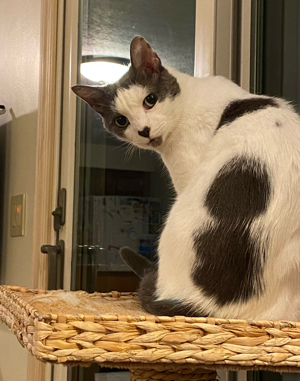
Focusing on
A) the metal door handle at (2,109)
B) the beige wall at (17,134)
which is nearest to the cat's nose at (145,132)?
the beige wall at (17,134)

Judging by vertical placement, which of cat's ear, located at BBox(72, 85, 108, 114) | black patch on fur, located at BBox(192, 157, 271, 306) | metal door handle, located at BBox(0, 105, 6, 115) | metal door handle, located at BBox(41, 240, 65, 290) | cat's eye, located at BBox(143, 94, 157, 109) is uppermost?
metal door handle, located at BBox(0, 105, 6, 115)

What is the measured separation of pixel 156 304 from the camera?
0.64 metres

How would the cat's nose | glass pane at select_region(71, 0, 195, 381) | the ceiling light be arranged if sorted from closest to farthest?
the cat's nose, glass pane at select_region(71, 0, 195, 381), the ceiling light

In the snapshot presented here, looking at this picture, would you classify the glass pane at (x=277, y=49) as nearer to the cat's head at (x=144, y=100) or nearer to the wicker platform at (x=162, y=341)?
the cat's head at (x=144, y=100)

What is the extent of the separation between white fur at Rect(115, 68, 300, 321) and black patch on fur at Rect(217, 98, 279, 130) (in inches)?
0.4

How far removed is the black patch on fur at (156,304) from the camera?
0.61 metres

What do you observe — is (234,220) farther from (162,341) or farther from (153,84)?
(153,84)

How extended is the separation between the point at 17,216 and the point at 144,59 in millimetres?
1067

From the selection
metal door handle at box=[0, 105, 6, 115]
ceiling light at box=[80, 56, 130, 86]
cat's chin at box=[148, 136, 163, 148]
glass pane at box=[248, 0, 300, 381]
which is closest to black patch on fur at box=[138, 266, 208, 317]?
cat's chin at box=[148, 136, 163, 148]

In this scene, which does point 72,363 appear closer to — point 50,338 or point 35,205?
point 50,338

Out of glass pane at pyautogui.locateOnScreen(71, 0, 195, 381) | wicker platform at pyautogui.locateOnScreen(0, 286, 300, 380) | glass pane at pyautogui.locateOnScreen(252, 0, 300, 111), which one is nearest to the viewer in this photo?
wicker platform at pyautogui.locateOnScreen(0, 286, 300, 380)

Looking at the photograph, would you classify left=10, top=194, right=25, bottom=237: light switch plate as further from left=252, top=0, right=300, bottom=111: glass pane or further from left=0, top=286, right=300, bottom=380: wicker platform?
left=0, top=286, right=300, bottom=380: wicker platform

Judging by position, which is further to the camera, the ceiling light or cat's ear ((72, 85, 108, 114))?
the ceiling light

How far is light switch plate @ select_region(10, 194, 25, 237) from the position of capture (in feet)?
5.49
